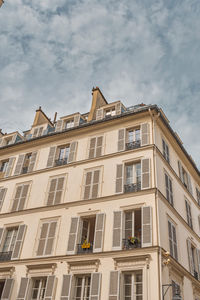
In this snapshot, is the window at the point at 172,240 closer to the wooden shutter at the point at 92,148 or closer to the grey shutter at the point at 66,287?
the grey shutter at the point at 66,287

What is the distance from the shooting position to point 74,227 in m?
14.4

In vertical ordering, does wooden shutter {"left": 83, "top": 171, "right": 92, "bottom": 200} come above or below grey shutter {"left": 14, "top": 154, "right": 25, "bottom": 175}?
below

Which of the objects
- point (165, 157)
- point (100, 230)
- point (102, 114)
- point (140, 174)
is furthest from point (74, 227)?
point (102, 114)

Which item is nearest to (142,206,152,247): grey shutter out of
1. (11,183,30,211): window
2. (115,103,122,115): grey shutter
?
(11,183,30,211): window

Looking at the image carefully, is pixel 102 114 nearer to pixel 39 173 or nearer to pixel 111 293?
pixel 39 173

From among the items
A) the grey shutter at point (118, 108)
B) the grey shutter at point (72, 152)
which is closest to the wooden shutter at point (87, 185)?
the grey shutter at point (72, 152)

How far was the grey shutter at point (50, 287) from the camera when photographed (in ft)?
42.0

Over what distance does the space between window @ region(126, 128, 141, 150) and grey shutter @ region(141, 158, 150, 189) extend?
128cm

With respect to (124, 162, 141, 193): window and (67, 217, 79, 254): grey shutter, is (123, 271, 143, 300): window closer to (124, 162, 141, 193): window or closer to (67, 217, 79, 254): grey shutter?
(67, 217, 79, 254): grey shutter

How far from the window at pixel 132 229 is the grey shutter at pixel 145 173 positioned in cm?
117

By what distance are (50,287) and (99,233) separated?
285cm

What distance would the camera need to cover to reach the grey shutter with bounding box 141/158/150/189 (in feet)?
46.6

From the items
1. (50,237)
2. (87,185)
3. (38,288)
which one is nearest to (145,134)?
(87,185)

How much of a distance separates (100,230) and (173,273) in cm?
335
